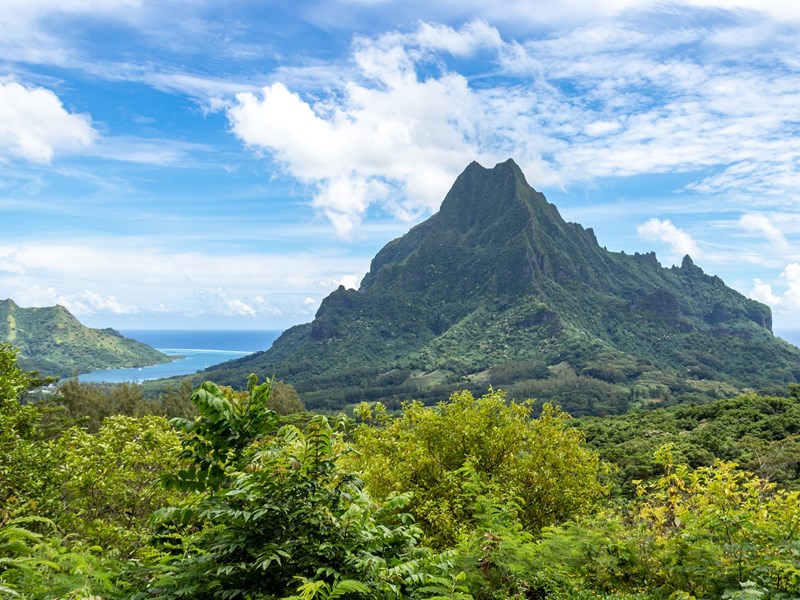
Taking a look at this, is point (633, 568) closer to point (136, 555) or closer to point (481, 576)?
point (481, 576)

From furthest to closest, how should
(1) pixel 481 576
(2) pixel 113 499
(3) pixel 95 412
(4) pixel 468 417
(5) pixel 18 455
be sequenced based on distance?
(3) pixel 95 412 → (4) pixel 468 417 → (2) pixel 113 499 → (5) pixel 18 455 → (1) pixel 481 576

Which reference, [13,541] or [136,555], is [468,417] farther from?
[13,541]

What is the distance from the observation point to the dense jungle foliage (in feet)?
16.4

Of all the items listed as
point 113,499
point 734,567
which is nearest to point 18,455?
point 113,499

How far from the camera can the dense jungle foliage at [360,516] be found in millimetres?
4996

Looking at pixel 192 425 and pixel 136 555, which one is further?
pixel 136 555

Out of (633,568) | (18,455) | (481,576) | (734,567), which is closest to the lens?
(734,567)

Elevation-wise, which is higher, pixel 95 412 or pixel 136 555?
pixel 136 555

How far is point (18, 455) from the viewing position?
1412 centimetres

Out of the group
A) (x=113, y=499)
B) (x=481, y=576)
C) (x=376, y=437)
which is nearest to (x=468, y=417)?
(x=376, y=437)

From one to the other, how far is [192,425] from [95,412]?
71.2 m

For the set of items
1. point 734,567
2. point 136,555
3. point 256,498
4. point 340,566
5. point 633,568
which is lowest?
point 136,555

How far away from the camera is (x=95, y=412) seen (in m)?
64.2

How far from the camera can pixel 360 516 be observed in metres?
5.32
